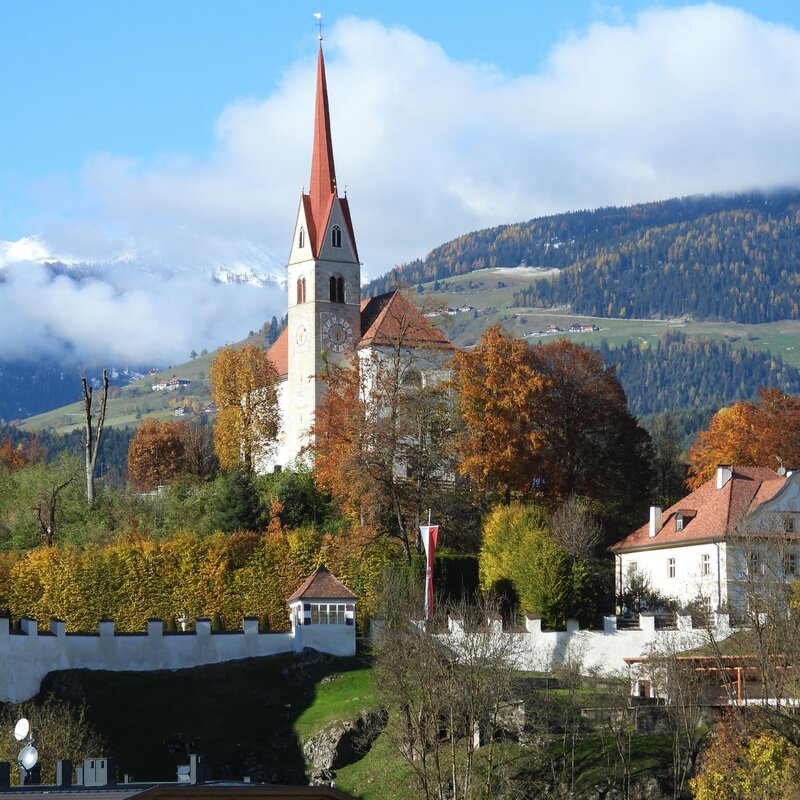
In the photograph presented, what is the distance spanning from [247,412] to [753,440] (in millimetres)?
25945

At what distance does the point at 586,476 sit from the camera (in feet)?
269

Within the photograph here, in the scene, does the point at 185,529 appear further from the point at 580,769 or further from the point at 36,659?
the point at 580,769

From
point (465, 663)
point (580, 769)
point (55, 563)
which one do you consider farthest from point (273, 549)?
point (580, 769)

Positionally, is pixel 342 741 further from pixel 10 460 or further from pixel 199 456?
pixel 10 460

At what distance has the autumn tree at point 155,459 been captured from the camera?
100562mm

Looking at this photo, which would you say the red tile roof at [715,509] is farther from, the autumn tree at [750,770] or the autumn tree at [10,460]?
the autumn tree at [10,460]

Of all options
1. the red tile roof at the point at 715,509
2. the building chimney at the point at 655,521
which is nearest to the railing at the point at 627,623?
the red tile roof at the point at 715,509

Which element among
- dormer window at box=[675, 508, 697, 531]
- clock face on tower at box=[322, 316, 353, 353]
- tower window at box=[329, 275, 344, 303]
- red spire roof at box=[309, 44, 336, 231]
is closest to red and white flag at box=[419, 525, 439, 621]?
dormer window at box=[675, 508, 697, 531]

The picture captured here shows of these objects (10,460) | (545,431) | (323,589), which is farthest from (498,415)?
(10,460)

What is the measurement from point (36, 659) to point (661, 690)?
70.7 feet

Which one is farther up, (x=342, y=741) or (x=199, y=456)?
(x=199, y=456)

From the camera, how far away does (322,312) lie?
298ft

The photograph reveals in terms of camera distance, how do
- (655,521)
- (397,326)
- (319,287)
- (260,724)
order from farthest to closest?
1. (319,287)
2. (397,326)
3. (655,521)
4. (260,724)

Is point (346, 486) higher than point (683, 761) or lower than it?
higher
